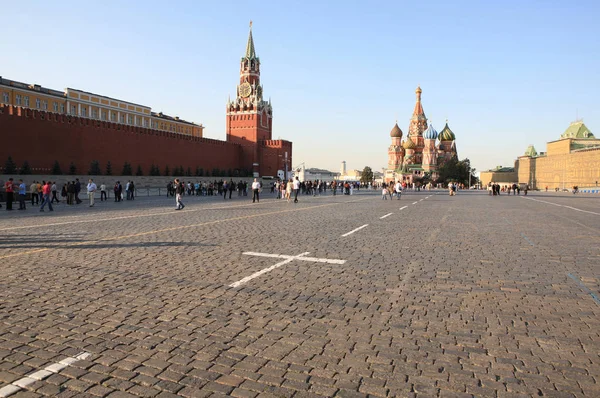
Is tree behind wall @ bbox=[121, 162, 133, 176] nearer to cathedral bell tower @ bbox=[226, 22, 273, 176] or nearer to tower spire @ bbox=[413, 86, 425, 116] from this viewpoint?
cathedral bell tower @ bbox=[226, 22, 273, 176]

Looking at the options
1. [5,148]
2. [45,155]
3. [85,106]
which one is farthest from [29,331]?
[85,106]

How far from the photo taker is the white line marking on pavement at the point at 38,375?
104 inches

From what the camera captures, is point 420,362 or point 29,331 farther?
point 29,331

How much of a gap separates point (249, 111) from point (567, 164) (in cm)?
5978

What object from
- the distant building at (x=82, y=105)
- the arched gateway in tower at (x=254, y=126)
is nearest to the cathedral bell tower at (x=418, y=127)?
the arched gateway in tower at (x=254, y=126)

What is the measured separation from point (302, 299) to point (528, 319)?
2119 mm

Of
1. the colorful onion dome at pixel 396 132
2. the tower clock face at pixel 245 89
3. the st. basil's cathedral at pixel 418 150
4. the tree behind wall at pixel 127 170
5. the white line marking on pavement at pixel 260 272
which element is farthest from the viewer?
the colorful onion dome at pixel 396 132

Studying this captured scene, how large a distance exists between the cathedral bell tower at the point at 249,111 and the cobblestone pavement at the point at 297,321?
61.0 metres

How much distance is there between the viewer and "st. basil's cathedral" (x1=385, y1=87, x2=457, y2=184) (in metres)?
91.5

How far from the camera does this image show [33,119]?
32.8 m

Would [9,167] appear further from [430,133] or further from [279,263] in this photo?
[430,133]

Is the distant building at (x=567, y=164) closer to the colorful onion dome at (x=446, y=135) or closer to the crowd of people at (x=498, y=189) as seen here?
the colorful onion dome at (x=446, y=135)

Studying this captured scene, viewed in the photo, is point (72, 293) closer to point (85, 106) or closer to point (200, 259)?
point (200, 259)

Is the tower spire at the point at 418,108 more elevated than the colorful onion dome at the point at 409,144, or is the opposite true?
the tower spire at the point at 418,108
